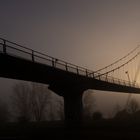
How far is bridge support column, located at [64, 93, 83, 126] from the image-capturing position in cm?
4831

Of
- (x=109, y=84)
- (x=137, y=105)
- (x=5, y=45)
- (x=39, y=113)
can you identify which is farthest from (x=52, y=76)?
(x=137, y=105)

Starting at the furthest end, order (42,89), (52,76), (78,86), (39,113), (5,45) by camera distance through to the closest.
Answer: (42,89) → (39,113) → (78,86) → (52,76) → (5,45)

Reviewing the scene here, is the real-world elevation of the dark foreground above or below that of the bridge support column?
below

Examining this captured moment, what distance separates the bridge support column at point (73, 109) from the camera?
4831 cm

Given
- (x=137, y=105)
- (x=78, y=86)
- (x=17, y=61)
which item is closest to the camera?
(x=17, y=61)

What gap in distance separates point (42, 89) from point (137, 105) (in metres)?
50.6

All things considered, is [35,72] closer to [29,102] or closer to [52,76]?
[52,76]

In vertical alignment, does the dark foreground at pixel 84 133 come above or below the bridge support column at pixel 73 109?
below

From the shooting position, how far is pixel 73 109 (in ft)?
160

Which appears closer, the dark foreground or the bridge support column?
the dark foreground

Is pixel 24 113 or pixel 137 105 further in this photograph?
pixel 137 105

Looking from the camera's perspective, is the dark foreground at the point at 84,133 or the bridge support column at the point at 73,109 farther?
the bridge support column at the point at 73,109

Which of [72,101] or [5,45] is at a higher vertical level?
[5,45]

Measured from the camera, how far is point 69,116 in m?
48.3
